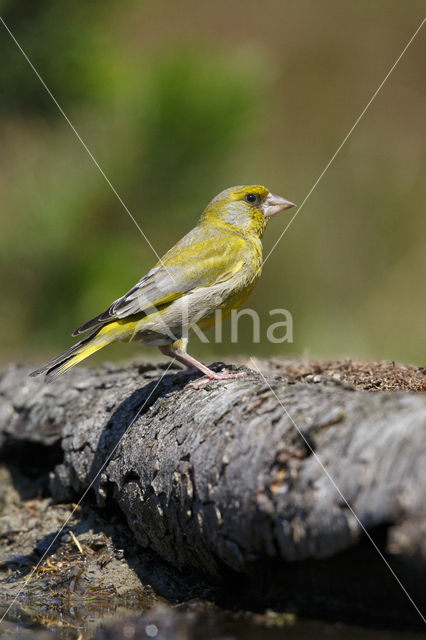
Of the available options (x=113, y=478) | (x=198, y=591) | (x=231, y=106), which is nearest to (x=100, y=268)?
(x=231, y=106)

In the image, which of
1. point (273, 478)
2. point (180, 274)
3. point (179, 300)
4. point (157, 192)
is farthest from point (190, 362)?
point (157, 192)

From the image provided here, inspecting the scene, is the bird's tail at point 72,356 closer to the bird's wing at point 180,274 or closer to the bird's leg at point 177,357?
the bird's wing at point 180,274

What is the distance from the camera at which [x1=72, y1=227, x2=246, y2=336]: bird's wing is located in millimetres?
3814

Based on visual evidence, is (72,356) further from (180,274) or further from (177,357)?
(180,274)

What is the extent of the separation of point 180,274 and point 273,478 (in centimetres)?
222

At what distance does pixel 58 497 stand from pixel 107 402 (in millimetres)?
547

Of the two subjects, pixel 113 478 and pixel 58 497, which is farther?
pixel 58 497

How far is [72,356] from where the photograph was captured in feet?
12.1

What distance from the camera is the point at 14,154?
6766 mm

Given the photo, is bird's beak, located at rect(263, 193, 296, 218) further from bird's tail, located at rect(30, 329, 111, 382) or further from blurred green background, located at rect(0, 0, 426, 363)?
bird's tail, located at rect(30, 329, 111, 382)

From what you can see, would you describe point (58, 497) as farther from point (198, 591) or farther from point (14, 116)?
point (14, 116)

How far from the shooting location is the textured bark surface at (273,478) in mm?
1706

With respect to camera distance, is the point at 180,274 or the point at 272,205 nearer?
the point at 180,274

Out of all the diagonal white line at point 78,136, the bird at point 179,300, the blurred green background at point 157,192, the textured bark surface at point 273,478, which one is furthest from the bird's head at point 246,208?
the textured bark surface at point 273,478
